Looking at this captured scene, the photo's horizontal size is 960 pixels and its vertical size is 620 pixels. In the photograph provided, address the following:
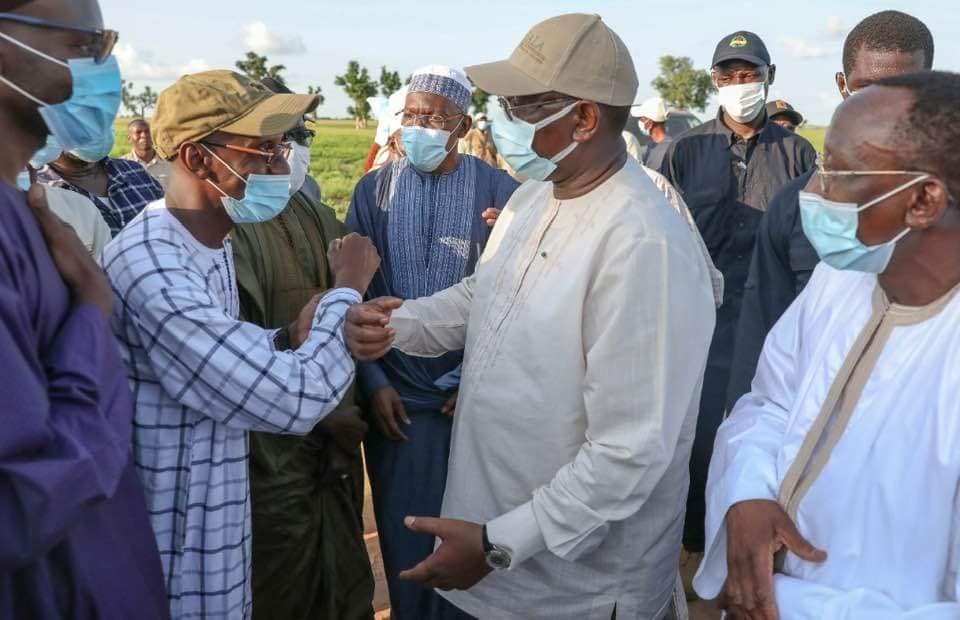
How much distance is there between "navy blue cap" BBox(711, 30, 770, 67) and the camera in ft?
15.9

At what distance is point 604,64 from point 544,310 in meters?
0.66

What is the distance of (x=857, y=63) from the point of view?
3232mm

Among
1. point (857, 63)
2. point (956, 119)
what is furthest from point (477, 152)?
point (956, 119)

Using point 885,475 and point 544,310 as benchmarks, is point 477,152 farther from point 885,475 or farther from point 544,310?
point 885,475

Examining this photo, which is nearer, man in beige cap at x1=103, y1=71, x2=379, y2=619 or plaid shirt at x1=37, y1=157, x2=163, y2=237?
man in beige cap at x1=103, y1=71, x2=379, y2=619

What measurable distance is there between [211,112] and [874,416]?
1.75 metres

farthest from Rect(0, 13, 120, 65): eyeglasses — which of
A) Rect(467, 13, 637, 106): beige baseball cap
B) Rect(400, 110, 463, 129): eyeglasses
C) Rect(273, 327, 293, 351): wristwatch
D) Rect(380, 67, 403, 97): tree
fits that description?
Rect(380, 67, 403, 97): tree

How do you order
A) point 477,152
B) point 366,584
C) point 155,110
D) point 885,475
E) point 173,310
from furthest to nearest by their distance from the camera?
point 477,152
point 366,584
point 155,110
point 173,310
point 885,475

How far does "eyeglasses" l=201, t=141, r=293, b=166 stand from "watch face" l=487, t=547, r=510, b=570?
122 centimetres

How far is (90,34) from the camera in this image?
1.65 metres

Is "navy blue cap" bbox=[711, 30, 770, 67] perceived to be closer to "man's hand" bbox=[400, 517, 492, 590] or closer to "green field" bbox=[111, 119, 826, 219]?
"man's hand" bbox=[400, 517, 492, 590]

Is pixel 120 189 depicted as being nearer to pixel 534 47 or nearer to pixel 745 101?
pixel 534 47

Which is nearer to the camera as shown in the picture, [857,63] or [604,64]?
[604,64]

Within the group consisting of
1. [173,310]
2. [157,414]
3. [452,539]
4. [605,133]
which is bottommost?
[452,539]
